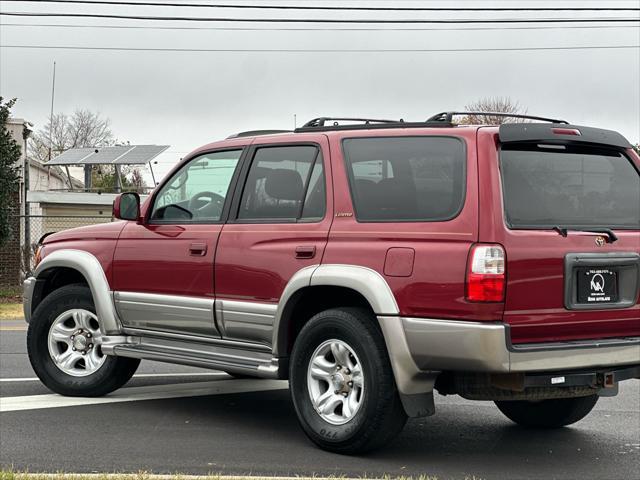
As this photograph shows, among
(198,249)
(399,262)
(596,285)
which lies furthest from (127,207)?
(596,285)

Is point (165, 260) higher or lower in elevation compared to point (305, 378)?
higher

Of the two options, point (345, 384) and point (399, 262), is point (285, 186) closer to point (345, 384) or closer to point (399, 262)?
point (399, 262)

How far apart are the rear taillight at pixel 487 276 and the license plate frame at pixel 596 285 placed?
558 mm

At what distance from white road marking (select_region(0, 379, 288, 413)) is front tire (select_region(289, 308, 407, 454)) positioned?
7.54 feet

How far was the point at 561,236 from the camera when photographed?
19.2ft

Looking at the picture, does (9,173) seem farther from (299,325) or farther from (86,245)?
(299,325)

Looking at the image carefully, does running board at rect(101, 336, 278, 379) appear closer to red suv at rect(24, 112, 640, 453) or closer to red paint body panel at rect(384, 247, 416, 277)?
red suv at rect(24, 112, 640, 453)

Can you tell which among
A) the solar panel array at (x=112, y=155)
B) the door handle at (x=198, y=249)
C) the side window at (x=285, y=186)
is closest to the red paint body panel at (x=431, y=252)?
the side window at (x=285, y=186)

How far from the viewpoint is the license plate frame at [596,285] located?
19.4 ft

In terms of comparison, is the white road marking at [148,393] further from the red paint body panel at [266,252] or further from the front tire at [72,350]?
the red paint body panel at [266,252]

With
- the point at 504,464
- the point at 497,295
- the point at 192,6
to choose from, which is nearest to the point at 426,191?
the point at 497,295

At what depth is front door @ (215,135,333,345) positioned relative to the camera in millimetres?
6602

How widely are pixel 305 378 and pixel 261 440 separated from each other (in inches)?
25.7

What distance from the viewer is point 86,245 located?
815cm
